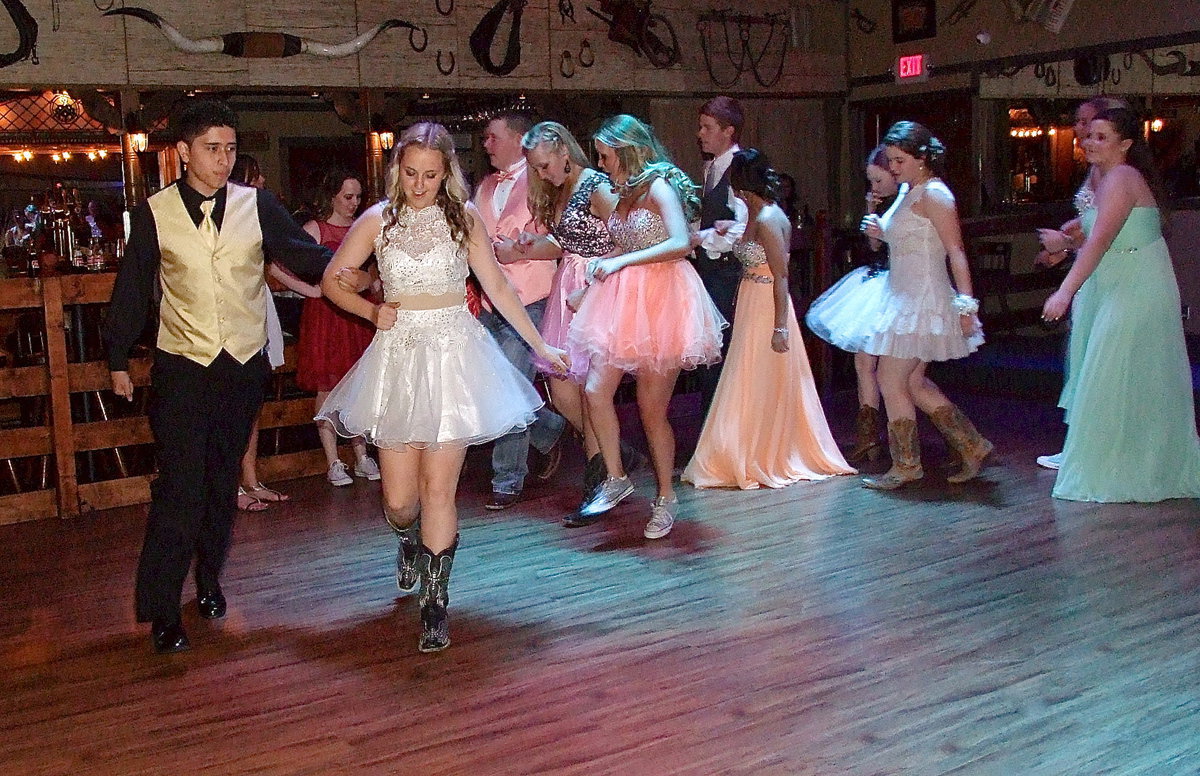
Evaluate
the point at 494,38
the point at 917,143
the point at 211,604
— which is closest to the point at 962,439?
the point at 917,143

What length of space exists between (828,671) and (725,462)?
230cm

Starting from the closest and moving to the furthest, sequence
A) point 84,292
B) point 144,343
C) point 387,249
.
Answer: point 387,249 < point 84,292 < point 144,343

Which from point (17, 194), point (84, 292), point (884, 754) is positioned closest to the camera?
point (884, 754)

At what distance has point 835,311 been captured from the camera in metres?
5.93

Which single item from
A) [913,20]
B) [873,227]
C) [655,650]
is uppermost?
[913,20]

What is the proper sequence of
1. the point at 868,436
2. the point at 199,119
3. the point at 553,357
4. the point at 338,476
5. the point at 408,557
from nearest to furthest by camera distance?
the point at 199,119 < the point at 553,357 < the point at 408,557 < the point at 338,476 < the point at 868,436

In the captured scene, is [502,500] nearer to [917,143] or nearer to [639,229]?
[639,229]

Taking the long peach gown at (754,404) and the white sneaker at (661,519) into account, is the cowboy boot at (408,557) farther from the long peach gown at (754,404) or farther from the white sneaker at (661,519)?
the long peach gown at (754,404)

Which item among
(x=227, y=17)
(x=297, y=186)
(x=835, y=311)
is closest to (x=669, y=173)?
(x=835, y=311)

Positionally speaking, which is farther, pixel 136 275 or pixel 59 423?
pixel 59 423

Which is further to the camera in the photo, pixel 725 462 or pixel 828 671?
pixel 725 462

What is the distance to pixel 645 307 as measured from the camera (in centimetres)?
493

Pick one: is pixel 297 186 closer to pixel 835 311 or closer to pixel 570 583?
pixel 835 311

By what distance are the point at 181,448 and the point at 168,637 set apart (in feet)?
1.81
